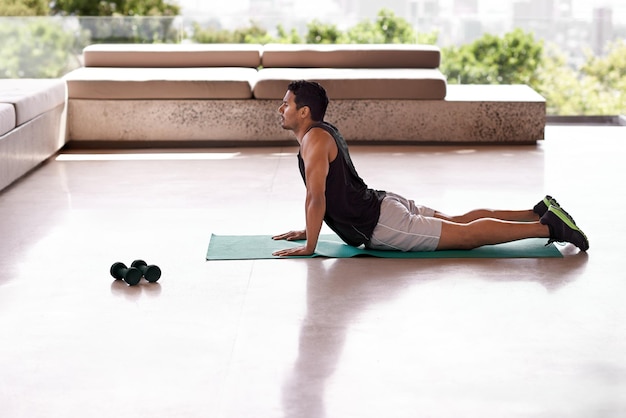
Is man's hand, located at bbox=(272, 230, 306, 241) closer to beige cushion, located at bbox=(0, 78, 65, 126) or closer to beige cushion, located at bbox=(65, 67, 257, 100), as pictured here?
beige cushion, located at bbox=(0, 78, 65, 126)

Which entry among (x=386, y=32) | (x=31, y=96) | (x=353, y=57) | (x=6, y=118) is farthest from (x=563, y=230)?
(x=386, y=32)

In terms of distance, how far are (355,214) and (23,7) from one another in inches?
234

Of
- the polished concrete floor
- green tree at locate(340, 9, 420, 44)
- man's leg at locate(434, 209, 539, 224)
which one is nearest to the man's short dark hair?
the polished concrete floor

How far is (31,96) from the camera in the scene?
592cm

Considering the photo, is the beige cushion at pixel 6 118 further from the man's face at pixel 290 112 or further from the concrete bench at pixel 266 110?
the man's face at pixel 290 112

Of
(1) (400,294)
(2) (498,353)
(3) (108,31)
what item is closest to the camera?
(2) (498,353)

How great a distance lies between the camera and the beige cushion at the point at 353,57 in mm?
7352

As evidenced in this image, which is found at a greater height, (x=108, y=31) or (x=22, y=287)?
(x=108, y=31)

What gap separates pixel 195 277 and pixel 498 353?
130 centimetres

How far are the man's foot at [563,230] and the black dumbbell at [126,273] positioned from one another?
1.61 metres

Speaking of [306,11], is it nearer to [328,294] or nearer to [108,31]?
[108,31]

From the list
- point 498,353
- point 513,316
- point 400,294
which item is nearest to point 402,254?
point 400,294

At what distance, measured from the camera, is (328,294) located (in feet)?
11.7

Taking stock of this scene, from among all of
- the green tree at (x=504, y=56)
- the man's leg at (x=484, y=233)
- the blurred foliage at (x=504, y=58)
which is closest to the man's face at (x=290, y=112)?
the man's leg at (x=484, y=233)
